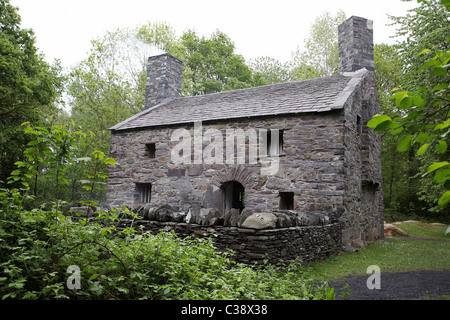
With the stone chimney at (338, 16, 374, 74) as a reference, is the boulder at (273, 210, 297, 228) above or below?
below

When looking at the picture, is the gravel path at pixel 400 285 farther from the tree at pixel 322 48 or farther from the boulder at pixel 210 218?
the tree at pixel 322 48

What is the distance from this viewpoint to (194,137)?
11.4 metres

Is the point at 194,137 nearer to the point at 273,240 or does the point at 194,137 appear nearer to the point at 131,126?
the point at 131,126

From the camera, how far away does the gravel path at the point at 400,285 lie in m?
4.79

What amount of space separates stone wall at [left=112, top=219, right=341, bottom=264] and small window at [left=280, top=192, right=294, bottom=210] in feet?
7.63

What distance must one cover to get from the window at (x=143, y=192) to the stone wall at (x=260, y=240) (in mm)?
5443

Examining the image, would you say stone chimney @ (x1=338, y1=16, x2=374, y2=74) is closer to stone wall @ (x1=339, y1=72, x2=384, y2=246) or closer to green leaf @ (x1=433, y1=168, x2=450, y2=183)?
stone wall @ (x1=339, y1=72, x2=384, y2=246)

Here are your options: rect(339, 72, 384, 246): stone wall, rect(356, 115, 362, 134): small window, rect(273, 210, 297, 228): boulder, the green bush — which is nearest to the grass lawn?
rect(339, 72, 384, 246): stone wall

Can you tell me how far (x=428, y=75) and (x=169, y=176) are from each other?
10213 millimetres

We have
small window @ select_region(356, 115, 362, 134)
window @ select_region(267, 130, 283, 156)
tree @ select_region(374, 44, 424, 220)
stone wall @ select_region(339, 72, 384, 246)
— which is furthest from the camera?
tree @ select_region(374, 44, 424, 220)

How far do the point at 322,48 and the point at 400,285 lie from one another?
24.0 metres

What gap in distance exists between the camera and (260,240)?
18.2 feet

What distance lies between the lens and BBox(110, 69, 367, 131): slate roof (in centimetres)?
985
